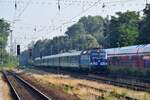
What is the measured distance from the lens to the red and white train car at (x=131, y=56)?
4488 centimetres

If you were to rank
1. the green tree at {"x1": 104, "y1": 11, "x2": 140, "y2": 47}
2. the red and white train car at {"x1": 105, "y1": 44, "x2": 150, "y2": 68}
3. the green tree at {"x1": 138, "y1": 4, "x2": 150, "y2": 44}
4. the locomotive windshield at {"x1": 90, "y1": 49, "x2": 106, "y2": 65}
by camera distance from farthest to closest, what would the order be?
the green tree at {"x1": 104, "y1": 11, "x2": 140, "y2": 47}, the green tree at {"x1": 138, "y1": 4, "x2": 150, "y2": 44}, the locomotive windshield at {"x1": 90, "y1": 49, "x2": 106, "y2": 65}, the red and white train car at {"x1": 105, "y1": 44, "x2": 150, "y2": 68}

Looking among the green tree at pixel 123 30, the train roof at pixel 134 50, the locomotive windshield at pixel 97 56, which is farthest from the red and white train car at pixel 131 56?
the green tree at pixel 123 30

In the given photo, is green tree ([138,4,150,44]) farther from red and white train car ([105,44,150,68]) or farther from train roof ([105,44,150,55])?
train roof ([105,44,150,55])

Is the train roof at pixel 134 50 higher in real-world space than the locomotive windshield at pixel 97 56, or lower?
higher

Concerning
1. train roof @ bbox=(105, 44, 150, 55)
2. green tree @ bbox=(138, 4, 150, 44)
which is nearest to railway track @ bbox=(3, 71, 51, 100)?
train roof @ bbox=(105, 44, 150, 55)

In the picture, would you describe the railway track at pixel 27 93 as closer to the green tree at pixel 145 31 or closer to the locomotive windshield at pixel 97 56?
the locomotive windshield at pixel 97 56

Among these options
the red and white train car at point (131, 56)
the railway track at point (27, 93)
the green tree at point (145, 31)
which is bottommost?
the railway track at point (27, 93)

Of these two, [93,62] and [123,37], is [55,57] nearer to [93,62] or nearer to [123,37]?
[123,37]

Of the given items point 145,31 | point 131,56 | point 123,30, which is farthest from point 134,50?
point 123,30

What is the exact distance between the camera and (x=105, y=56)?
54.9 metres

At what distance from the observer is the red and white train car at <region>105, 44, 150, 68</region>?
4488cm

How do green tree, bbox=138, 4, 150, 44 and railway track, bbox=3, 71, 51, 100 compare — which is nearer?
railway track, bbox=3, 71, 51, 100

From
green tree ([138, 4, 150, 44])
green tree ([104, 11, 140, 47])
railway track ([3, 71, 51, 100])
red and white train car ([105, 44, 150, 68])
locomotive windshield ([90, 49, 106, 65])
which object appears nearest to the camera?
railway track ([3, 71, 51, 100])

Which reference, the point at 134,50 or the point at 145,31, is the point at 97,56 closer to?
the point at 134,50
